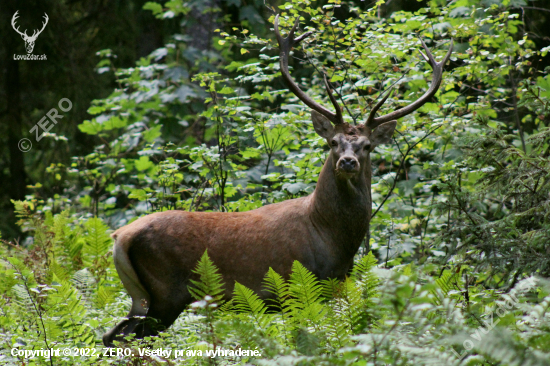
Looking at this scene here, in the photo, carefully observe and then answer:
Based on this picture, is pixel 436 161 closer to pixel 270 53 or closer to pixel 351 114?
pixel 351 114

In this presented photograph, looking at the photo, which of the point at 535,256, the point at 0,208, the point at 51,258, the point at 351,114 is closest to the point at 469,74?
the point at 351,114

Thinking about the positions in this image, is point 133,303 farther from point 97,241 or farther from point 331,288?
point 97,241

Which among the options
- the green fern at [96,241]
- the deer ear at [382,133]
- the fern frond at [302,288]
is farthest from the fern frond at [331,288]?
A: the green fern at [96,241]

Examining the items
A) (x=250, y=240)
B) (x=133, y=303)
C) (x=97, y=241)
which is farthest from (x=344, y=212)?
(x=97, y=241)

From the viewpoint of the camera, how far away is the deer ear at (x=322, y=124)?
561cm

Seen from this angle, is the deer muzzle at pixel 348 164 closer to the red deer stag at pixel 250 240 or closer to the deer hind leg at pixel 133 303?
the red deer stag at pixel 250 240

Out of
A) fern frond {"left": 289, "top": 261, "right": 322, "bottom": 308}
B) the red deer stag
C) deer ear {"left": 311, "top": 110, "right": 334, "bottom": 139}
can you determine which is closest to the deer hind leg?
the red deer stag

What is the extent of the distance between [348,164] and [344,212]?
0.53 m

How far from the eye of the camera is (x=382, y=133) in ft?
18.4

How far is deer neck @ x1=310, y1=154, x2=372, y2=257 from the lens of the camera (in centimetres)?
519

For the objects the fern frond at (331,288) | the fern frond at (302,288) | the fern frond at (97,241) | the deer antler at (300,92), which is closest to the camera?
the fern frond at (302,288)

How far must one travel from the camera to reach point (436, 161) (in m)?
6.90

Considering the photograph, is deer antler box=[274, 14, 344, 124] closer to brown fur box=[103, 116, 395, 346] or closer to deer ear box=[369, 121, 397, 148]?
brown fur box=[103, 116, 395, 346]

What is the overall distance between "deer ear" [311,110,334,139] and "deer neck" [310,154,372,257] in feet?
1.47
